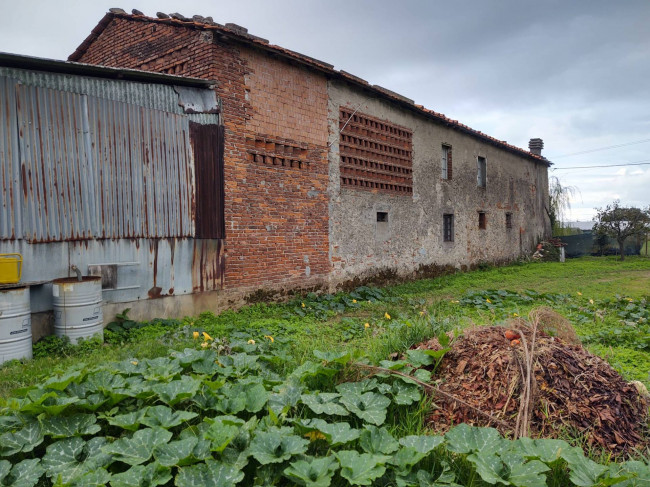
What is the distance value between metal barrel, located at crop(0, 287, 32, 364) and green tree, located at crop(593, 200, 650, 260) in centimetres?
2160

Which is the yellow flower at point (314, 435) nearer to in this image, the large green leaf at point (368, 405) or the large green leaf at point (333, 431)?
the large green leaf at point (333, 431)

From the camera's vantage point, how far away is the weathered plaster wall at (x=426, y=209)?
407 inches

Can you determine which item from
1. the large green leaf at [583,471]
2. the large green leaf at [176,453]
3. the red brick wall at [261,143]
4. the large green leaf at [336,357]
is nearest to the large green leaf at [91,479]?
the large green leaf at [176,453]

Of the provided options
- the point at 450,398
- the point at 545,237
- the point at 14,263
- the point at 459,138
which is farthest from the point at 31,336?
the point at 545,237

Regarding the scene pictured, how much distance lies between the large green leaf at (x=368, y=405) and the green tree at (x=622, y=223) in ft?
67.8

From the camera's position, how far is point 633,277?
1366 cm

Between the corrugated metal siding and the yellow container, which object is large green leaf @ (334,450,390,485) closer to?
the yellow container

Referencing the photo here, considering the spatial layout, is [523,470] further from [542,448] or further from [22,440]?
[22,440]

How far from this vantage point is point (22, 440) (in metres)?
2.61

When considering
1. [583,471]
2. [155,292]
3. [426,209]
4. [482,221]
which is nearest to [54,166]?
[155,292]

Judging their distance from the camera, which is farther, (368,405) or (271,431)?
(368,405)

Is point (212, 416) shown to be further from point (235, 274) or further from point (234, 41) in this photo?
point (234, 41)

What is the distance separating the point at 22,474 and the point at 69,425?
387 mm

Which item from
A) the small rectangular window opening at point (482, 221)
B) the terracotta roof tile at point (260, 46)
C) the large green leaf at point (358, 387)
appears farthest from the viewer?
the small rectangular window opening at point (482, 221)
